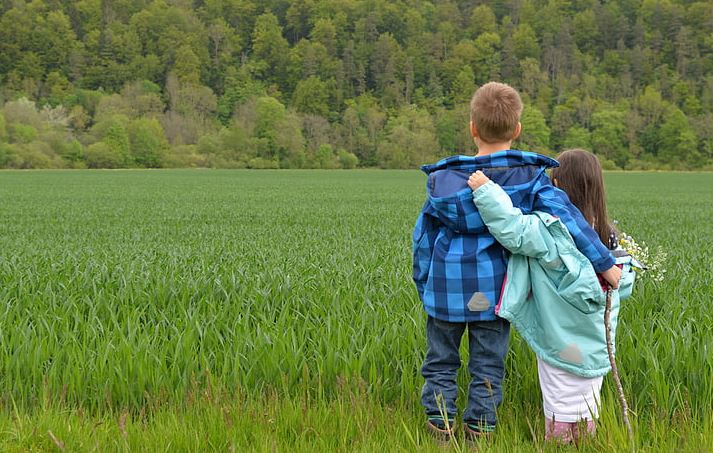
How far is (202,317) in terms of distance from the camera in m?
4.63

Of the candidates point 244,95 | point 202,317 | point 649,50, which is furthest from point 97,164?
point 649,50

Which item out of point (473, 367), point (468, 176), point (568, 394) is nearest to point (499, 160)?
point (468, 176)

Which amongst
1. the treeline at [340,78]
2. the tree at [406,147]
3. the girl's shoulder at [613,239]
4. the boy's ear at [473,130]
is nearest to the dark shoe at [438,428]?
the girl's shoulder at [613,239]

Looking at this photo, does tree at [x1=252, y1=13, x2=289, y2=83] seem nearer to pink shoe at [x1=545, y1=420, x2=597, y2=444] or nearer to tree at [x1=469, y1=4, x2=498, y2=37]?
tree at [x1=469, y1=4, x2=498, y2=37]

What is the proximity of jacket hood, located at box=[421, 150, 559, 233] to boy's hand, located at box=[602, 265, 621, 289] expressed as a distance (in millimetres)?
509

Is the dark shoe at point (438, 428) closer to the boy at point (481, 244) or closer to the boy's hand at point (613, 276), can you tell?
the boy at point (481, 244)

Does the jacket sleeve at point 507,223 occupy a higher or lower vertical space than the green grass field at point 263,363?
higher

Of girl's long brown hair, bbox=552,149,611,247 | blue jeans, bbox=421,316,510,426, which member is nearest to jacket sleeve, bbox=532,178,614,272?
girl's long brown hair, bbox=552,149,611,247

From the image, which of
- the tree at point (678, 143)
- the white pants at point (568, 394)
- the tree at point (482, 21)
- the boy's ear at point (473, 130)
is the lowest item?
the tree at point (678, 143)

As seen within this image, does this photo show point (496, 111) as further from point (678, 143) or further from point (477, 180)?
point (678, 143)

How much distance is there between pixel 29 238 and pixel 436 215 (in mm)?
12088

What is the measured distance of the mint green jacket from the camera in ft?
8.83

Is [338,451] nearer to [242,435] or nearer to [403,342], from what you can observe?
[242,435]

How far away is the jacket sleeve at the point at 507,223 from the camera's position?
269 cm
